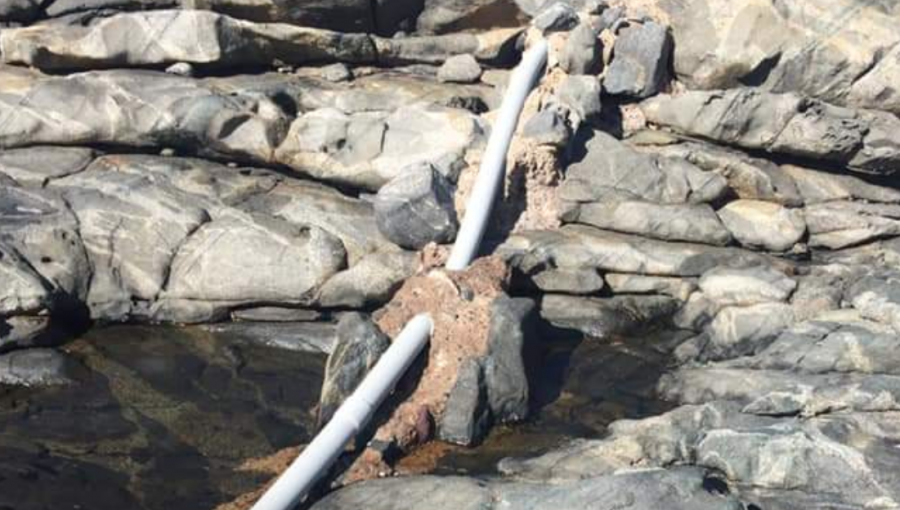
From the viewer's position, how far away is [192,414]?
14188 mm

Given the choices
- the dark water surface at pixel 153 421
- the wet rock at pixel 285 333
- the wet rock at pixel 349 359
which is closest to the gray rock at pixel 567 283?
the wet rock at pixel 285 333

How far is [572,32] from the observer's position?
61.9 feet

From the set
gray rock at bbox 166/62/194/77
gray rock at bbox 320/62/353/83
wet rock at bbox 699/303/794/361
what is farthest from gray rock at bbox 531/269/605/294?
gray rock at bbox 166/62/194/77

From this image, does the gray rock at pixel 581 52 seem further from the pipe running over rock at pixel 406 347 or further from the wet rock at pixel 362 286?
the wet rock at pixel 362 286

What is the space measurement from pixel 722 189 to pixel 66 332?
9.48m

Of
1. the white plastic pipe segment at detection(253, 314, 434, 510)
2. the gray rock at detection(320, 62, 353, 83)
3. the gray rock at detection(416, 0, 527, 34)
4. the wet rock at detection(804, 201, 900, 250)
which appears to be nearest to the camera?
the white plastic pipe segment at detection(253, 314, 434, 510)

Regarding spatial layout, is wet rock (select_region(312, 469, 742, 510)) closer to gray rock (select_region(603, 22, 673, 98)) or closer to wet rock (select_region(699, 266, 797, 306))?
wet rock (select_region(699, 266, 797, 306))

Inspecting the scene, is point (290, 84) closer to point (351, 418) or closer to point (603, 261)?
point (603, 261)

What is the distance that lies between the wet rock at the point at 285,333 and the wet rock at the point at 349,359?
1.32 meters

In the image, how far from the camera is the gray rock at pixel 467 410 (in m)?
13.6

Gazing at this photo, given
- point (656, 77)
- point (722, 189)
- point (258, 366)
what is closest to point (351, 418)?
point (258, 366)

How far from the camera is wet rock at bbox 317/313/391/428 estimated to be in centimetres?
1375

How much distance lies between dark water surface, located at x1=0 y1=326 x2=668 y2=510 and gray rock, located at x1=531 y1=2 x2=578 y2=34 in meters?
5.64

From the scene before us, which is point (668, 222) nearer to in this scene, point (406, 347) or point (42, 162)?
point (406, 347)
